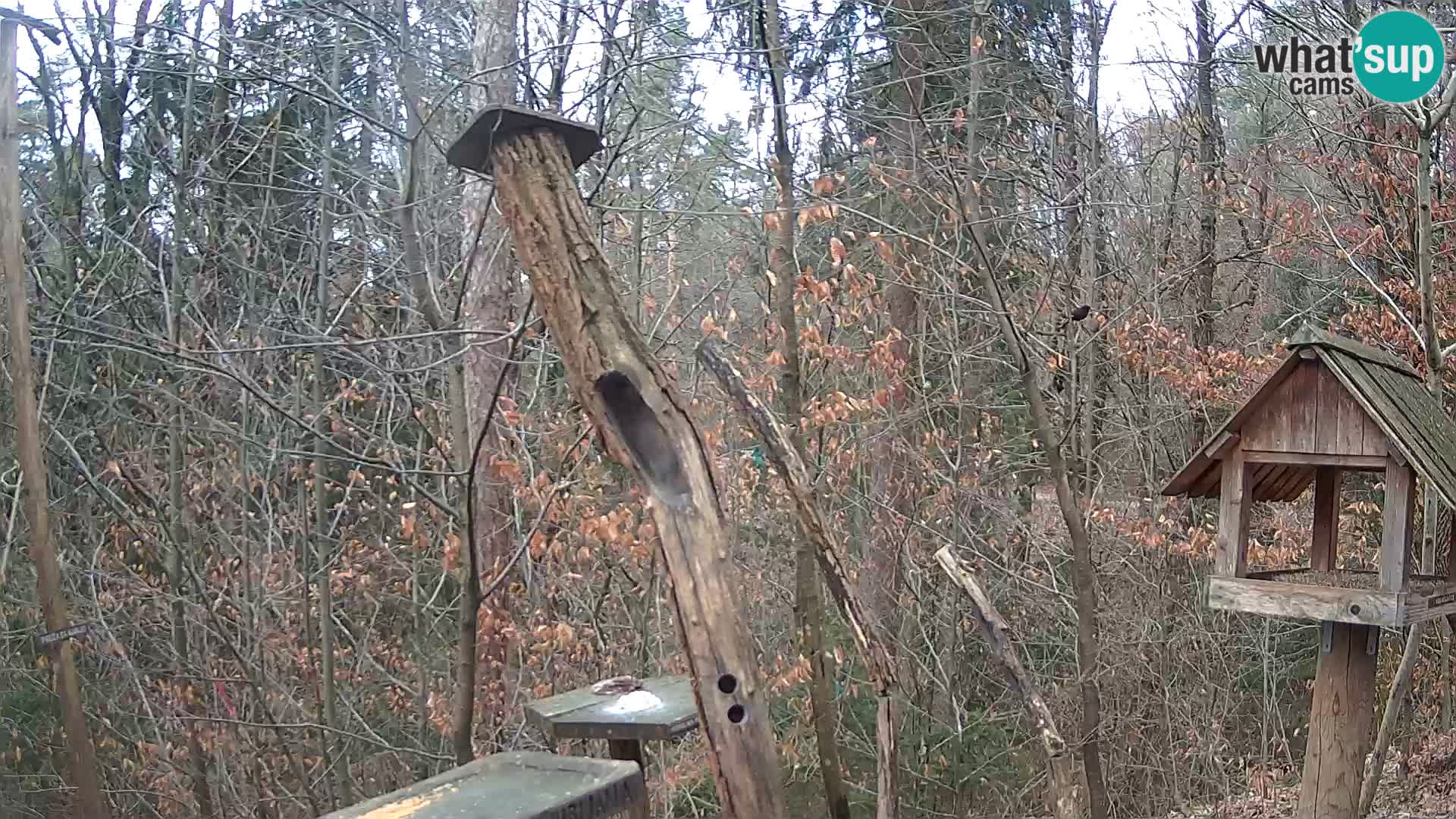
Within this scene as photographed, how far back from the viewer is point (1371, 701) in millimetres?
3715

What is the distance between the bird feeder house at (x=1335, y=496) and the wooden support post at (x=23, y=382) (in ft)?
16.0

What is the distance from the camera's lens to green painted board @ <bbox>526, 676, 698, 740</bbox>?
3234mm

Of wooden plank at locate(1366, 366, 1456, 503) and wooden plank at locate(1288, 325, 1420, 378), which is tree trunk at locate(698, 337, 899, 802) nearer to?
wooden plank at locate(1288, 325, 1420, 378)

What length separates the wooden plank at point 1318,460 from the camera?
3398 millimetres

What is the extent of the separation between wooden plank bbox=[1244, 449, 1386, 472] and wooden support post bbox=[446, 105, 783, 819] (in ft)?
6.44

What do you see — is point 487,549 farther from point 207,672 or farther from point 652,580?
point 207,672

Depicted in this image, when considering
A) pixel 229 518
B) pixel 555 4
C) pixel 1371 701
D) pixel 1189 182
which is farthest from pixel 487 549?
pixel 1189 182

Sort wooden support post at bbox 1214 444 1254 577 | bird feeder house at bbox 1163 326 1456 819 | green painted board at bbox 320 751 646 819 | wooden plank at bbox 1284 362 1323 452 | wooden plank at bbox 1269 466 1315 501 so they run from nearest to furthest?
green painted board at bbox 320 751 646 819 → bird feeder house at bbox 1163 326 1456 819 → wooden plank at bbox 1284 362 1323 452 → wooden support post at bbox 1214 444 1254 577 → wooden plank at bbox 1269 466 1315 501

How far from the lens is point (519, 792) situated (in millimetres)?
2455

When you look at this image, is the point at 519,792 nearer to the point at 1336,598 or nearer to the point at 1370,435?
the point at 1336,598

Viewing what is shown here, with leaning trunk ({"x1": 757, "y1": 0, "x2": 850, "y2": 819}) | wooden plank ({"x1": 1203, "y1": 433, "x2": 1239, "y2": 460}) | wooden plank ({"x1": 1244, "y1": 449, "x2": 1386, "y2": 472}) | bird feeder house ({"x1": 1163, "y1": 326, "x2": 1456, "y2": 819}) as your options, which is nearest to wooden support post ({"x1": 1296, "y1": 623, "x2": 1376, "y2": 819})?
bird feeder house ({"x1": 1163, "y1": 326, "x2": 1456, "y2": 819})

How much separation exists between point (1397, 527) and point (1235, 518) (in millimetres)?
475

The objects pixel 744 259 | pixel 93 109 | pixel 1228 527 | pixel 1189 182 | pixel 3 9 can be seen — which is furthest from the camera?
pixel 1189 182

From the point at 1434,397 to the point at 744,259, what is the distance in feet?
12.5
